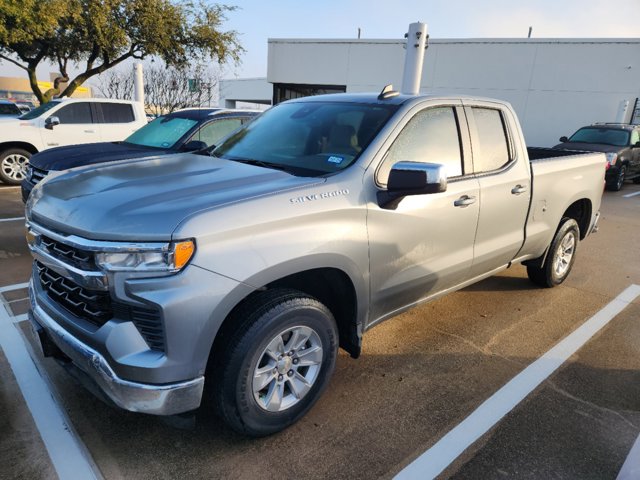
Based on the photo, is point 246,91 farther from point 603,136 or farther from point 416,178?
point 416,178

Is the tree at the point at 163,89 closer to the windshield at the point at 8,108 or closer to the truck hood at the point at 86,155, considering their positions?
the windshield at the point at 8,108

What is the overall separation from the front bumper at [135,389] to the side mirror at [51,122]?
851cm

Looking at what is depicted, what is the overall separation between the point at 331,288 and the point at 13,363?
2276 mm

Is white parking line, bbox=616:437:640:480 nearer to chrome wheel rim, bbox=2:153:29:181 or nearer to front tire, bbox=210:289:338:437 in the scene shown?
front tire, bbox=210:289:338:437

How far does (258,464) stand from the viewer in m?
2.41

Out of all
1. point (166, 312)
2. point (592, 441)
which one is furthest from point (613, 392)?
point (166, 312)

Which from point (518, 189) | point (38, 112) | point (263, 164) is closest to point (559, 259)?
point (518, 189)

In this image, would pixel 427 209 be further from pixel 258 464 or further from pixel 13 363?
pixel 13 363

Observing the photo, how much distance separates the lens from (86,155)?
19.9 feet

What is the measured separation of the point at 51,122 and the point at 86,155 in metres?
4.06

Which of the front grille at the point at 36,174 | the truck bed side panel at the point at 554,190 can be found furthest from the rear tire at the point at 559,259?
the front grille at the point at 36,174

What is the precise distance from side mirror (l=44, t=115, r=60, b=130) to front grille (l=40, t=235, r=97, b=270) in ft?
26.4

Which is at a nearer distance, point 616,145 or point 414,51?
point 414,51

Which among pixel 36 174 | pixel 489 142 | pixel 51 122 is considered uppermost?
pixel 489 142
